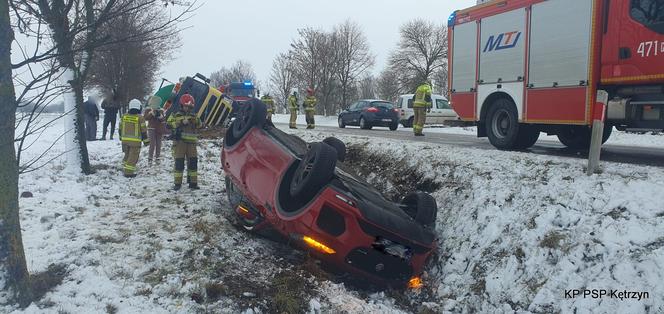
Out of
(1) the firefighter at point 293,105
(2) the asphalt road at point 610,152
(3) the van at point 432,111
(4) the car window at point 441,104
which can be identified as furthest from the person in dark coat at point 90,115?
(4) the car window at point 441,104

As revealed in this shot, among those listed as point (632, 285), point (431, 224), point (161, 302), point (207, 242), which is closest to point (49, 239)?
point (207, 242)

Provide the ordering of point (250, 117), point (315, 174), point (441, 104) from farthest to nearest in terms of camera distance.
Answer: point (441, 104)
point (250, 117)
point (315, 174)

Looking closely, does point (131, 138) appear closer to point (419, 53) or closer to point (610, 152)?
point (610, 152)

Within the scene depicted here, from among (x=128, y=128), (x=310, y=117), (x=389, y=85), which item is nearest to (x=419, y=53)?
(x=389, y=85)

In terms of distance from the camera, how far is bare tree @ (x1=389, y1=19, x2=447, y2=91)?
45688 mm

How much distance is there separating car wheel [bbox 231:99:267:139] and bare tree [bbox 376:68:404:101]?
40.8 m

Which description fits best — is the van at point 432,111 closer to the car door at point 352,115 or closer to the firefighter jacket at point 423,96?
the car door at point 352,115

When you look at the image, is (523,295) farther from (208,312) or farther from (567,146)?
(567,146)

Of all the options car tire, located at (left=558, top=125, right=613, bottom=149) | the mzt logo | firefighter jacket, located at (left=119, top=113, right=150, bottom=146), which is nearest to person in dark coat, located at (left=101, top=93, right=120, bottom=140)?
firefighter jacket, located at (left=119, top=113, right=150, bottom=146)

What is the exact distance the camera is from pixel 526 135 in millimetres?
8242

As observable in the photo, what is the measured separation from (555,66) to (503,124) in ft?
5.18

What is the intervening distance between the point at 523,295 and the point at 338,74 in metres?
39.9

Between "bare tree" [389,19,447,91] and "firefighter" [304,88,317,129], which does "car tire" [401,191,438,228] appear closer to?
"firefighter" [304,88,317,129]

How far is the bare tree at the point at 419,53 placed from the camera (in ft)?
150
